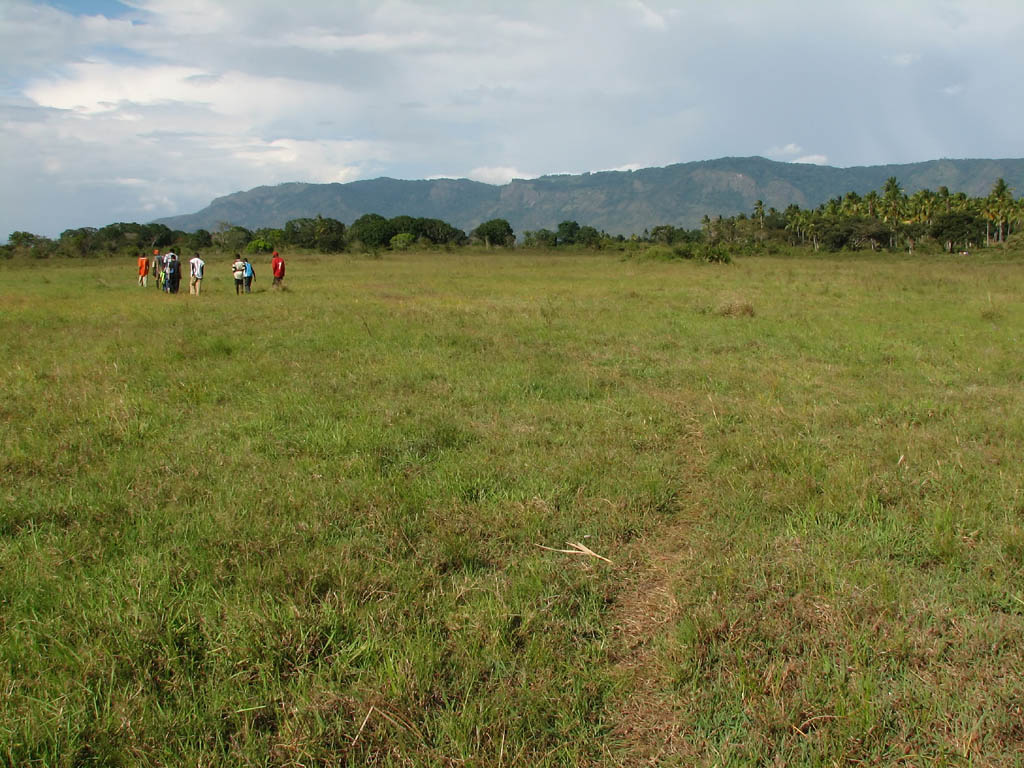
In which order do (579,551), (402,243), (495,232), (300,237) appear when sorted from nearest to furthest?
(579,551) → (402,243) → (300,237) → (495,232)

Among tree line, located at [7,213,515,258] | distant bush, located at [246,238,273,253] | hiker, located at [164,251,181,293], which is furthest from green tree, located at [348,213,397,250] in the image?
hiker, located at [164,251,181,293]

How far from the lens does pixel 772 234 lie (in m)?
101

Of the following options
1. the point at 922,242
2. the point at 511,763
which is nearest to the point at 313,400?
the point at 511,763

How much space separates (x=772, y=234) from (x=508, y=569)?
107531 millimetres

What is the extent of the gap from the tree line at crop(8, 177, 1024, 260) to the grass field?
52876 mm

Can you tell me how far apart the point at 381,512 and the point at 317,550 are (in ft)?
2.00

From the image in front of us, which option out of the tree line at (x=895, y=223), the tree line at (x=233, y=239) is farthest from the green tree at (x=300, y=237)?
the tree line at (x=895, y=223)

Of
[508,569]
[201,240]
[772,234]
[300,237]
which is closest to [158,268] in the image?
[508,569]

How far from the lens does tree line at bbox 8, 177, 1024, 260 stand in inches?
2516

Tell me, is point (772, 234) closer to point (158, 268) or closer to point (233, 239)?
point (233, 239)

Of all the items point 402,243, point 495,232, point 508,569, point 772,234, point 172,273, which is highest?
point 495,232

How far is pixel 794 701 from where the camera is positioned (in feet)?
8.64

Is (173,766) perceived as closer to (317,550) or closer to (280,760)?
(280,760)

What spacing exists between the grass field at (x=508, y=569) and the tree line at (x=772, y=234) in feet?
173
